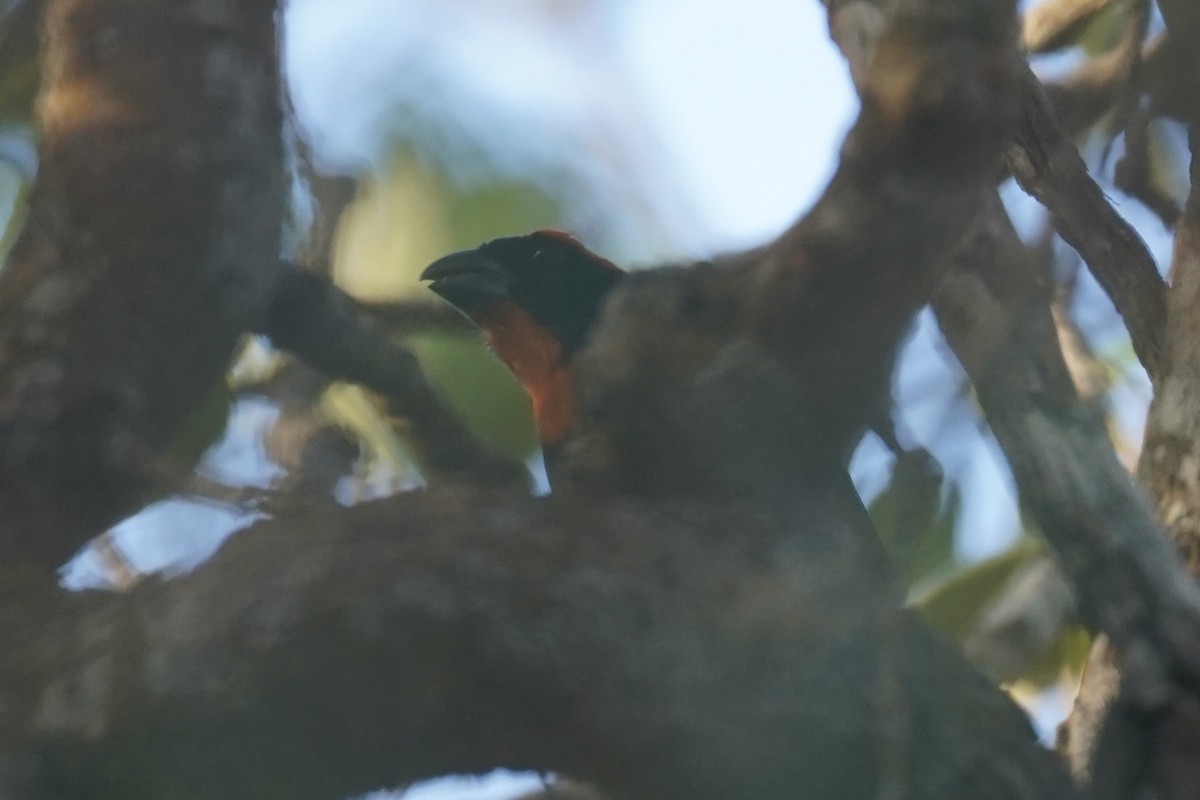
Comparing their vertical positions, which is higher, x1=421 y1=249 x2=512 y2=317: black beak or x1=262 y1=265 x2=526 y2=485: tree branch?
x1=421 y1=249 x2=512 y2=317: black beak

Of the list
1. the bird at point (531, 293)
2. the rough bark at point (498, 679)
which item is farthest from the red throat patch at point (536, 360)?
the rough bark at point (498, 679)

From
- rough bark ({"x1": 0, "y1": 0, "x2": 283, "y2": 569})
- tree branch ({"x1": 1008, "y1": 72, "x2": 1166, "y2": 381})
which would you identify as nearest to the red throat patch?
rough bark ({"x1": 0, "y1": 0, "x2": 283, "y2": 569})

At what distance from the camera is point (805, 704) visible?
1631 millimetres

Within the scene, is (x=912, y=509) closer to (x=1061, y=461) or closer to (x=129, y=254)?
(x=1061, y=461)

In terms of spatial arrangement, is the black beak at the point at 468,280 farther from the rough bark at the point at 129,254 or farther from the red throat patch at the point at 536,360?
the rough bark at the point at 129,254

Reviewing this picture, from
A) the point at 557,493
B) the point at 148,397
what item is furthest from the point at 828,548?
the point at 148,397

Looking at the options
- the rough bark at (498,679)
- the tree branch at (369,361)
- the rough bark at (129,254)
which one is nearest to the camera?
the rough bark at (498,679)

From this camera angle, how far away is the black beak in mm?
3320

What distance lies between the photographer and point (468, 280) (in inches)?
132

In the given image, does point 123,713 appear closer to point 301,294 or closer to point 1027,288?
point 301,294

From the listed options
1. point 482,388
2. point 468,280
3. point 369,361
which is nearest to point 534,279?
point 468,280

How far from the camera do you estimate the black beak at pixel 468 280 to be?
10.9 feet

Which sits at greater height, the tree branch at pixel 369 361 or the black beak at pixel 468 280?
the black beak at pixel 468 280

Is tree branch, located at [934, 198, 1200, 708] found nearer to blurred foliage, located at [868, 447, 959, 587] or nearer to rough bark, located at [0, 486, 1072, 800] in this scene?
blurred foliage, located at [868, 447, 959, 587]
